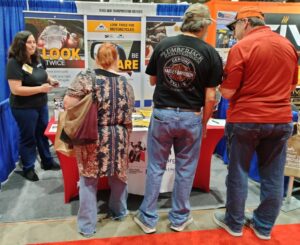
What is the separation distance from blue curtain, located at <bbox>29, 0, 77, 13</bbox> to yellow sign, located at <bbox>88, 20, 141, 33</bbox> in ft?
1.74

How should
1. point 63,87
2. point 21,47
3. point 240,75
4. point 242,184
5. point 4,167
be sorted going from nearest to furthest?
point 240,75 → point 242,184 → point 21,47 → point 4,167 → point 63,87

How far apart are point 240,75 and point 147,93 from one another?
4.80 ft

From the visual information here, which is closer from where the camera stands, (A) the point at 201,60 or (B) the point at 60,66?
(A) the point at 201,60

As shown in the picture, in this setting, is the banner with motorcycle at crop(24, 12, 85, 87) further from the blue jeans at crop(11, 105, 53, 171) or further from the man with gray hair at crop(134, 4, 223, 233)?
the man with gray hair at crop(134, 4, 223, 233)

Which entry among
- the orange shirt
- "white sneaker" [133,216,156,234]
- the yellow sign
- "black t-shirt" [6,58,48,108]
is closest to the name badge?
"black t-shirt" [6,58,48,108]

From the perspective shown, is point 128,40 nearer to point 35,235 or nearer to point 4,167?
point 4,167

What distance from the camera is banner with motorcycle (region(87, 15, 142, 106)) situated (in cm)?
298

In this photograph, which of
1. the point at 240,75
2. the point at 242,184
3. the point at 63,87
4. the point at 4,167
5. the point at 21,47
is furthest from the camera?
the point at 63,87

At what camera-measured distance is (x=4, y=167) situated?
9.68 ft

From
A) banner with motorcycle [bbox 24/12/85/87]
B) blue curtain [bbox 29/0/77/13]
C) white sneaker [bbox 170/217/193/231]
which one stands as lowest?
white sneaker [bbox 170/217/193/231]

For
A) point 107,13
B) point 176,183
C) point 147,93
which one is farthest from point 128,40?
point 176,183

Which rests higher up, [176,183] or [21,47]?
[21,47]

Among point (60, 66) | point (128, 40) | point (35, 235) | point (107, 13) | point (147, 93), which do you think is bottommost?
point (35, 235)

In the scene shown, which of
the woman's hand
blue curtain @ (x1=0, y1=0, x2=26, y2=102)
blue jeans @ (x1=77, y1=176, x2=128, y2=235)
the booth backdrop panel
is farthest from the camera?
blue curtain @ (x1=0, y1=0, x2=26, y2=102)
